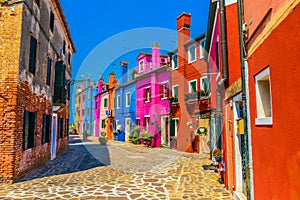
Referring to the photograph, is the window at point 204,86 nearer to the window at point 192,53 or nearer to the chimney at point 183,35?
the window at point 192,53

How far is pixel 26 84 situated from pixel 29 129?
189cm

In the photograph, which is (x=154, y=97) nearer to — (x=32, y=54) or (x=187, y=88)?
(x=187, y=88)

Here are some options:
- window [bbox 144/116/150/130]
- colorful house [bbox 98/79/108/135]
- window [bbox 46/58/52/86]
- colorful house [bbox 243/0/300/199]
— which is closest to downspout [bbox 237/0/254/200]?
colorful house [bbox 243/0/300/199]

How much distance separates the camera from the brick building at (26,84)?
774 cm

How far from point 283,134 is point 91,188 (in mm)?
6005

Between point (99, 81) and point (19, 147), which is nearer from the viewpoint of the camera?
point (19, 147)

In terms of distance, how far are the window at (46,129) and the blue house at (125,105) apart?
1345 cm

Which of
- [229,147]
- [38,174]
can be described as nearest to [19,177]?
[38,174]

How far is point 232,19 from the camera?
645 cm

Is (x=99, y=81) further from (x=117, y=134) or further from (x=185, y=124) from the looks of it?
(x=185, y=124)

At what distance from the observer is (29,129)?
30.6 feet

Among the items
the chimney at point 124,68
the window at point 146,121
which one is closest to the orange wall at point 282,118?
the window at point 146,121

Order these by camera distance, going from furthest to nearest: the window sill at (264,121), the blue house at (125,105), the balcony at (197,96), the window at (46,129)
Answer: the blue house at (125,105) → the balcony at (197,96) → the window at (46,129) → the window sill at (264,121)

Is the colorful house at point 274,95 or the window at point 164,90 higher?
the window at point 164,90
